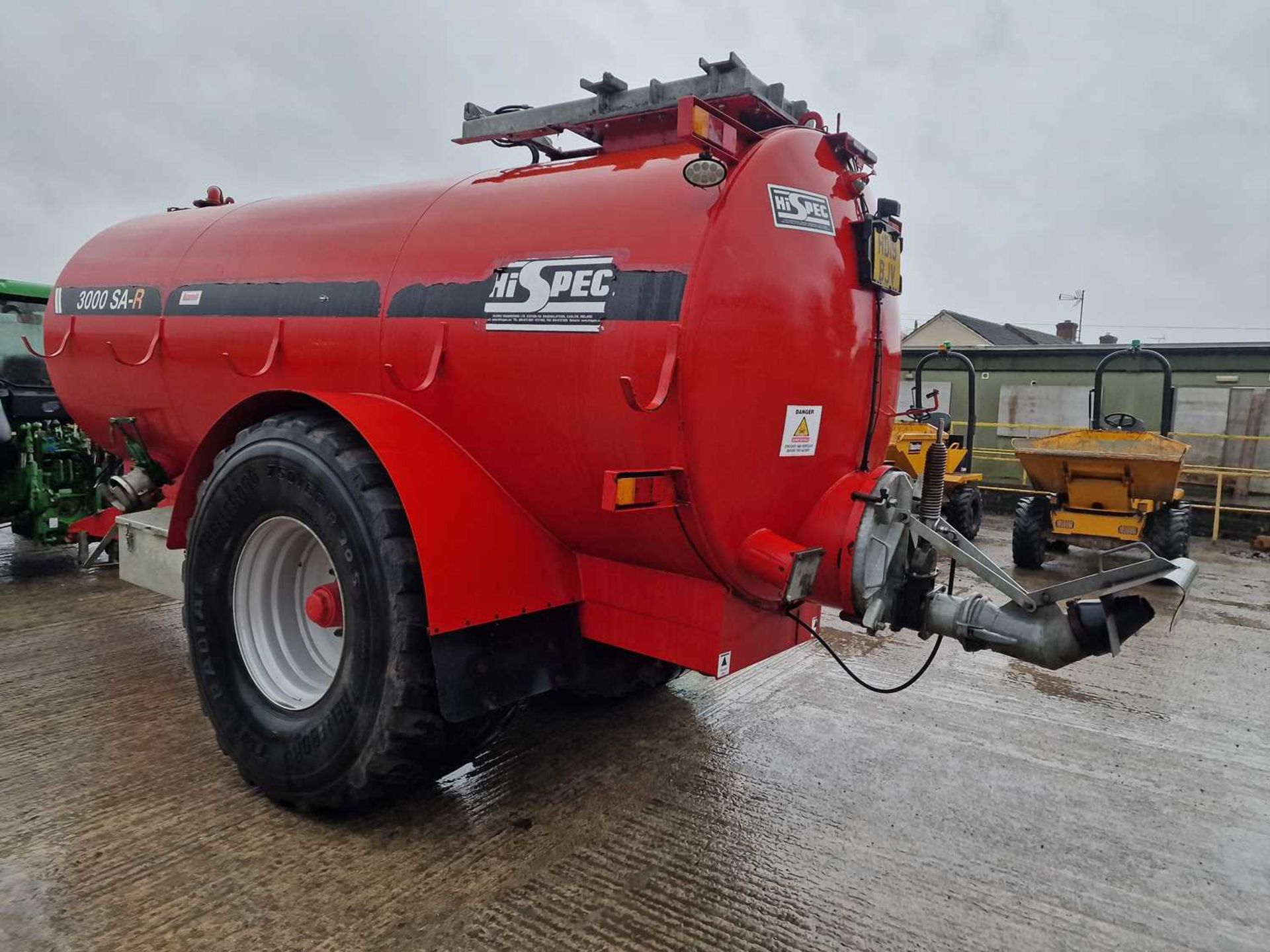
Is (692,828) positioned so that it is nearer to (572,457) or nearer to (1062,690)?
(572,457)

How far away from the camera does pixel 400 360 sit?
3.25m

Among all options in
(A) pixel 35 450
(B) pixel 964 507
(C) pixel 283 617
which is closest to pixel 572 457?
(C) pixel 283 617

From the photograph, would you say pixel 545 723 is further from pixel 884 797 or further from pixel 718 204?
pixel 718 204

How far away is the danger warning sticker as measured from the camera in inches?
114

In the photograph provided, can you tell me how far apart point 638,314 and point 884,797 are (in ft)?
7.12

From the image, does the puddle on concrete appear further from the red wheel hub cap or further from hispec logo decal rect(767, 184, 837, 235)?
the red wheel hub cap

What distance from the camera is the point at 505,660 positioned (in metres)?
2.95

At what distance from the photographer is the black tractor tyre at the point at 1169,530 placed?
8.05 metres

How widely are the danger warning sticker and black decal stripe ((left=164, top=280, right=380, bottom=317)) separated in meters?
1.64

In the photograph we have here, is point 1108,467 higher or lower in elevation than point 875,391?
lower

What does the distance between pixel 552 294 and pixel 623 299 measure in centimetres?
30

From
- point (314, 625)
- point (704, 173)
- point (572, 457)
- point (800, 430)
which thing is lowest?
point (314, 625)

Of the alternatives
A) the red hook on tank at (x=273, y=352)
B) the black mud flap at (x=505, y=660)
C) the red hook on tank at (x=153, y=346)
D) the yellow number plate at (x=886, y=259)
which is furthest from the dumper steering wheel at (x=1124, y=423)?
the red hook on tank at (x=153, y=346)

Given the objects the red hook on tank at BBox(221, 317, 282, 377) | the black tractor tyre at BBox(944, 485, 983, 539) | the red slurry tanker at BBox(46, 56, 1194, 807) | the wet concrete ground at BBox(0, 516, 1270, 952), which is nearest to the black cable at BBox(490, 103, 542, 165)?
the red slurry tanker at BBox(46, 56, 1194, 807)
